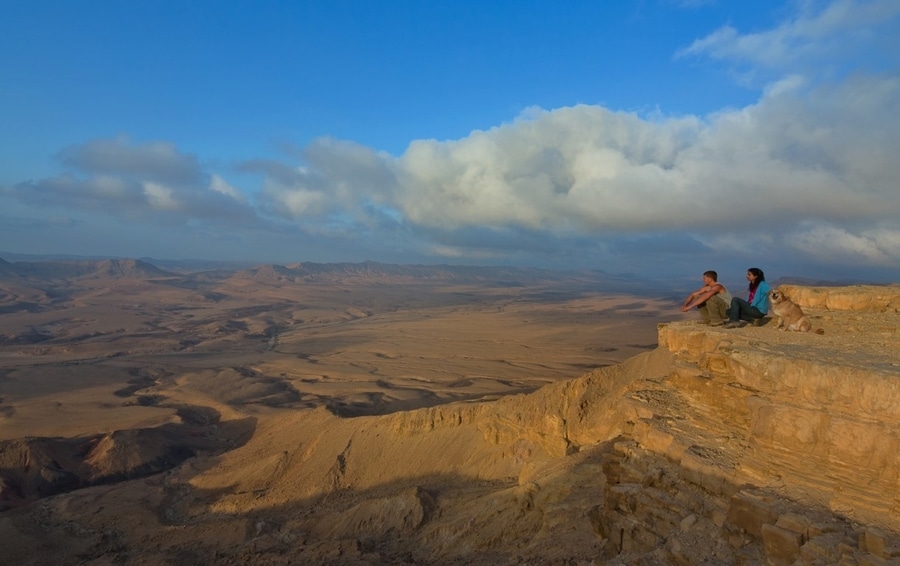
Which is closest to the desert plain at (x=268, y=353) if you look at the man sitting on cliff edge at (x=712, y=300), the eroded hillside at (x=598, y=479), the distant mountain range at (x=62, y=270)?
the eroded hillside at (x=598, y=479)

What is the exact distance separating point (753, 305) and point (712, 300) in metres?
1.60

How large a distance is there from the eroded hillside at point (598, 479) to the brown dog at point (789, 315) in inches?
19.6

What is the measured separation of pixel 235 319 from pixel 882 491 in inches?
4005

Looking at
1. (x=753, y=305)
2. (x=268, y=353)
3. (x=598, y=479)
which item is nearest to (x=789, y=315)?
(x=753, y=305)

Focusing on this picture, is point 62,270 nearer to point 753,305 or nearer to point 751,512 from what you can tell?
point 753,305

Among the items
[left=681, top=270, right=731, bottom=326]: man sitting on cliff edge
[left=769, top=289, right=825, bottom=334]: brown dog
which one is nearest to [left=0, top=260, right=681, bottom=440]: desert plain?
[left=681, top=270, right=731, bottom=326]: man sitting on cliff edge

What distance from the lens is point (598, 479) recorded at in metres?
10.3

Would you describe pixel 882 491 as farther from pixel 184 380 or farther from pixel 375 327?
pixel 375 327

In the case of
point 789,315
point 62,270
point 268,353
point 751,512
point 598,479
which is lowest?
point 268,353

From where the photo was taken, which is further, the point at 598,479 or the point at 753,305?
the point at 753,305

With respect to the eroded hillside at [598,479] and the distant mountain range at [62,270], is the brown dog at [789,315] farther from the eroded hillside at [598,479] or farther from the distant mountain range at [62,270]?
the distant mountain range at [62,270]

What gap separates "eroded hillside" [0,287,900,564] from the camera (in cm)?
609

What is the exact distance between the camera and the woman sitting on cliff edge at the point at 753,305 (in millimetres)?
10945

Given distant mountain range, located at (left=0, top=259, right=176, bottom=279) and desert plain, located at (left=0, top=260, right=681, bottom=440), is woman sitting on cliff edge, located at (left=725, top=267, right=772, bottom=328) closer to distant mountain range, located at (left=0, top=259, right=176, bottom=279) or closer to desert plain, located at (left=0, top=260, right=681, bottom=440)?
desert plain, located at (left=0, top=260, right=681, bottom=440)
